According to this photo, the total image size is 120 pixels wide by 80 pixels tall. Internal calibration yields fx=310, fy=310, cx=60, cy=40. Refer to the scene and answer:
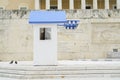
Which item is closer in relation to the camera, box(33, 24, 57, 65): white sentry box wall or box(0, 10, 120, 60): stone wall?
box(33, 24, 57, 65): white sentry box wall

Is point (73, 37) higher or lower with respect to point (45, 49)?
higher

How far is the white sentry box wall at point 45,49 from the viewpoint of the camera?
46.2 ft

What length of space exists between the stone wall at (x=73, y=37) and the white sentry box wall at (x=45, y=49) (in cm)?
860

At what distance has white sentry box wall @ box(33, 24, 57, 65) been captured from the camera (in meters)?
14.1

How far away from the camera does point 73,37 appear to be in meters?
23.1

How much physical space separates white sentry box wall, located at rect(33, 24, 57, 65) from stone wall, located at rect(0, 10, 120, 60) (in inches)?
339

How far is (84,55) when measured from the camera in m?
22.8

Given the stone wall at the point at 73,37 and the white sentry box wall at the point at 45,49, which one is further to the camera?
the stone wall at the point at 73,37

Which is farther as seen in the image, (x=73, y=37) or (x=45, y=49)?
(x=73, y=37)

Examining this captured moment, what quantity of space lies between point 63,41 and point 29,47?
2.58 metres

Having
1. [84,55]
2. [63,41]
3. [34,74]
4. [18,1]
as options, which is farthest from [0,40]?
[18,1]

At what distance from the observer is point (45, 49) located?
1423 centimetres

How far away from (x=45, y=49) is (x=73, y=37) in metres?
9.09

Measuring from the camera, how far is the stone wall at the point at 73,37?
22938 mm
